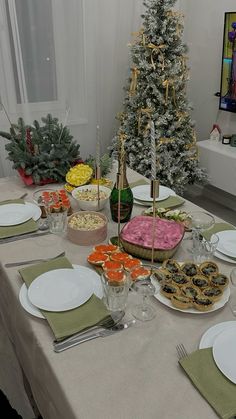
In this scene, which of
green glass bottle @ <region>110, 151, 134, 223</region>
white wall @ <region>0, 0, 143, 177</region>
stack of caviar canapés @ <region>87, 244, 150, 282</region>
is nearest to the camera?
stack of caviar canapés @ <region>87, 244, 150, 282</region>

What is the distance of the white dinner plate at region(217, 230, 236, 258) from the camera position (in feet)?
4.26

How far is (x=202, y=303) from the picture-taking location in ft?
3.36

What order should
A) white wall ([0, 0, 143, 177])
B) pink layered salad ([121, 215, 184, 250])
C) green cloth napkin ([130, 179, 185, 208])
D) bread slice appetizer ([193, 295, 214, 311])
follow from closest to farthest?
bread slice appetizer ([193, 295, 214, 311]), pink layered salad ([121, 215, 184, 250]), green cloth napkin ([130, 179, 185, 208]), white wall ([0, 0, 143, 177])

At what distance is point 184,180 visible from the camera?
314cm

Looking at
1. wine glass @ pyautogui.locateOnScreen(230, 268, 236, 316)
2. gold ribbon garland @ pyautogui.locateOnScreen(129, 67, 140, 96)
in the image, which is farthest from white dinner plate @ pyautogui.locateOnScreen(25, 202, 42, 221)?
gold ribbon garland @ pyautogui.locateOnScreen(129, 67, 140, 96)

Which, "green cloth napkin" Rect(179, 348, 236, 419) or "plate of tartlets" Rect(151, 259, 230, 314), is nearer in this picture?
"green cloth napkin" Rect(179, 348, 236, 419)

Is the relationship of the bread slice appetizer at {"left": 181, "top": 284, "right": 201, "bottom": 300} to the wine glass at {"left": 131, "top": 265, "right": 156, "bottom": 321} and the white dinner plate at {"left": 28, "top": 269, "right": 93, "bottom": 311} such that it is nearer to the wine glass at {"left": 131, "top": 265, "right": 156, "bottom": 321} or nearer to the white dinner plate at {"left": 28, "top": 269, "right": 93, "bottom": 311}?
the wine glass at {"left": 131, "top": 265, "right": 156, "bottom": 321}

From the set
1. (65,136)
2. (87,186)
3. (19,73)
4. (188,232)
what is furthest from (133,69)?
(188,232)

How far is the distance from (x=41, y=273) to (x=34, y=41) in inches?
91.0

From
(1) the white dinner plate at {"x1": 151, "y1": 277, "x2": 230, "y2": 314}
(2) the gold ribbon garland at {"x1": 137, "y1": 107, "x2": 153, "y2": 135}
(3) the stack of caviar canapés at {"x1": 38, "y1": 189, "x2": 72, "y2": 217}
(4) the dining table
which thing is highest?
(2) the gold ribbon garland at {"x1": 137, "y1": 107, "x2": 153, "y2": 135}

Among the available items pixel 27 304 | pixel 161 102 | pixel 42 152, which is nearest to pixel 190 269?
pixel 27 304

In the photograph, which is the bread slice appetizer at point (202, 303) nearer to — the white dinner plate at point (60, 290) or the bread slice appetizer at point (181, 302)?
the bread slice appetizer at point (181, 302)

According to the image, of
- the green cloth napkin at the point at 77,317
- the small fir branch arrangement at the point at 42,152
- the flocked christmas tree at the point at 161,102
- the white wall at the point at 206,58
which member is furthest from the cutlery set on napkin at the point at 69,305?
the white wall at the point at 206,58

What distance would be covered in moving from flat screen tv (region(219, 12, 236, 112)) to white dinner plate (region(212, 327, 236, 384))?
2579 millimetres
